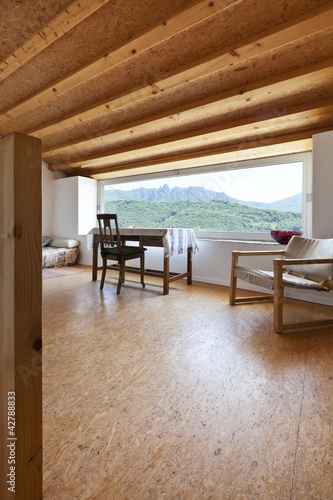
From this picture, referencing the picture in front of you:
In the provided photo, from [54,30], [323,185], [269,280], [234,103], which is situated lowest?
[269,280]

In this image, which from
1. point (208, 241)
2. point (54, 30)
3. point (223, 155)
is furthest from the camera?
point (208, 241)

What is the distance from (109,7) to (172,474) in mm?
2911

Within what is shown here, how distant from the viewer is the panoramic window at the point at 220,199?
3.37 meters

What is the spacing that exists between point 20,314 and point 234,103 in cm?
289

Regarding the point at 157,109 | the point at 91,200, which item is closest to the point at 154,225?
the point at 91,200

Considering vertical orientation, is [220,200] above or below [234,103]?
below

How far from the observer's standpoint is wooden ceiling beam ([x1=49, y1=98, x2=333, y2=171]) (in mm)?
2625

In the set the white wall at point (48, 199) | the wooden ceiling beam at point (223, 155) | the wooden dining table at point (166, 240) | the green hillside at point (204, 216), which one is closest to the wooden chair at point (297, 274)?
the wooden dining table at point (166, 240)

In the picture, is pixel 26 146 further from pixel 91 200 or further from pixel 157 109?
pixel 91 200

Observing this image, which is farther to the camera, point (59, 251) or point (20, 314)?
point (59, 251)

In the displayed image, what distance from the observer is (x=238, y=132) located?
3051 mm

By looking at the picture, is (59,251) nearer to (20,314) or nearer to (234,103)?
(234,103)

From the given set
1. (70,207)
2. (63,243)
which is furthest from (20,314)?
(70,207)

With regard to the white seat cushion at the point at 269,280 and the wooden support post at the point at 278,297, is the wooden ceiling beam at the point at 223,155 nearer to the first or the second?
the white seat cushion at the point at 269,280
